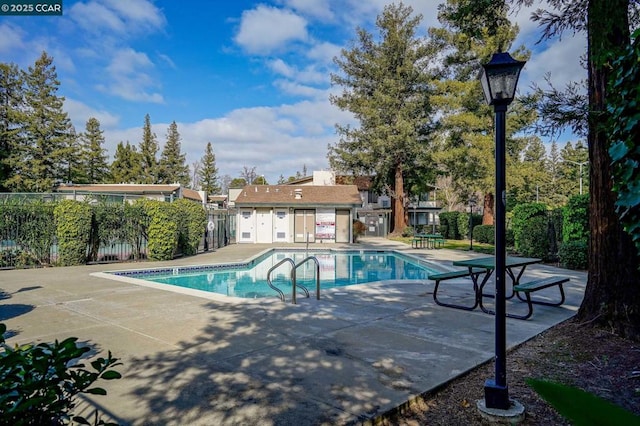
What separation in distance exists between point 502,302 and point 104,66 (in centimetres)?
1577

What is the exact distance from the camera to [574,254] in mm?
11914

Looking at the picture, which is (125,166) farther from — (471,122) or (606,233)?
(606,233)

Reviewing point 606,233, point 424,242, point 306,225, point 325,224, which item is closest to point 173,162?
point 306,225

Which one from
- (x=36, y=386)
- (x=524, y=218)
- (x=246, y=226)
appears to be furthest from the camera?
(x=246, y=226)

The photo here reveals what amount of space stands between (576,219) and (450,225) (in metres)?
15.3

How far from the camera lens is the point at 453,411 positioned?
3.30m

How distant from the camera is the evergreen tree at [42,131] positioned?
32.7 m

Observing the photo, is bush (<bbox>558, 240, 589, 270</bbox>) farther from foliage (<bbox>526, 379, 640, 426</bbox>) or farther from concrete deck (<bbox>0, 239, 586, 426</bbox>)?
foliage (<bbox>526, 379, 640, 426</bbox>)

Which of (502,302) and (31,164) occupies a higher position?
(31,164)

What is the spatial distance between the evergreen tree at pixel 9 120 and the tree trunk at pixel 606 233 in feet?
126

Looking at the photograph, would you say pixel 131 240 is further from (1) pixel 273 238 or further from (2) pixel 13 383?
(2) pixel 13 383

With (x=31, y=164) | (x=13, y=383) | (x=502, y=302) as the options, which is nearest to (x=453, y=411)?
(x=502, y=302)

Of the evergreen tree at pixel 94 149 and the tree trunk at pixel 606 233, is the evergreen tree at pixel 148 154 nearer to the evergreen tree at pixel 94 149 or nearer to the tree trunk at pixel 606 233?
the evergreen tree at pixel 94 149

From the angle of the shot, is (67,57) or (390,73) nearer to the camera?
(67,57)
